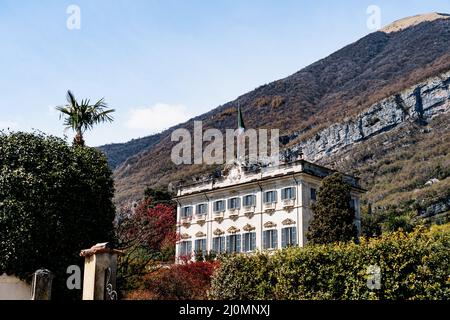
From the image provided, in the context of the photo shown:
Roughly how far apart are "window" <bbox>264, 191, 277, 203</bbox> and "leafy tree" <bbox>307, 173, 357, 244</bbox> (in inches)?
239

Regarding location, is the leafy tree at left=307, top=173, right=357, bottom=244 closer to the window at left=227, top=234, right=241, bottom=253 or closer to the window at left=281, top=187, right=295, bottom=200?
the window at left=281, top=187, right=295, bottom=200

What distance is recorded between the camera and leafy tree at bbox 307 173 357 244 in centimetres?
3672

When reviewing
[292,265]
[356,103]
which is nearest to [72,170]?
[292,265]

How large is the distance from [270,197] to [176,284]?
45.4 feet

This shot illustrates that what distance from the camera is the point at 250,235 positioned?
45719 millimetres

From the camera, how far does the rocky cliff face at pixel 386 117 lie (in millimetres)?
107000

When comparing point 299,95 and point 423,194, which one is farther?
point 299,95

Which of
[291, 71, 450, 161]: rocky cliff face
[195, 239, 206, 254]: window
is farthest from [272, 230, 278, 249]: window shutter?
[291, 71, 450, 161]: rocky cliff face

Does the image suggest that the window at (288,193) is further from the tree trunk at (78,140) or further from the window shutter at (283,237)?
the tree trunk at (78,140)

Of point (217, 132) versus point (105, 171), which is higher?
point (217, 132)

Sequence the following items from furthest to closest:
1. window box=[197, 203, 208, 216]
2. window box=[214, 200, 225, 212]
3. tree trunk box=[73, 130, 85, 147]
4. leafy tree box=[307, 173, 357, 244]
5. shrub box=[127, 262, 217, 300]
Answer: window box=[197, 203, 208, 216] → window box=[214, 200, 225, 212] → leafy tree box=[307, 173, 357, 244] → shrub box=[127, 262, 217, 300] → tree trunk box=[73, 130, 85, 147]

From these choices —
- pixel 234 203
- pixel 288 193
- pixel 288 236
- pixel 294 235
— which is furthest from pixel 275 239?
pixel 234 203
